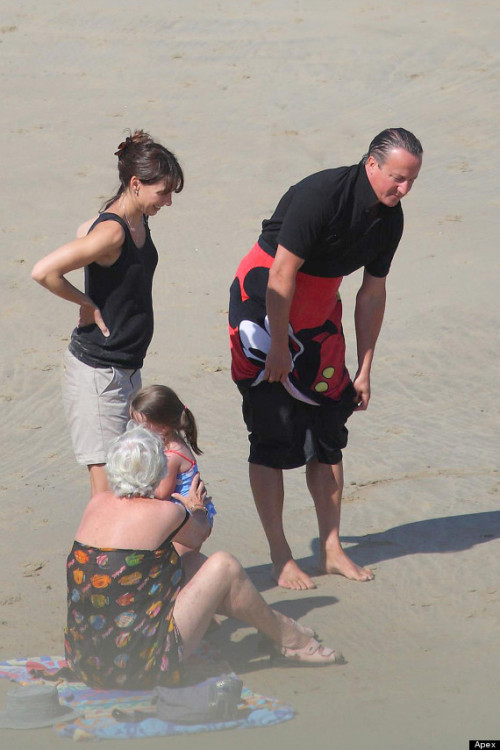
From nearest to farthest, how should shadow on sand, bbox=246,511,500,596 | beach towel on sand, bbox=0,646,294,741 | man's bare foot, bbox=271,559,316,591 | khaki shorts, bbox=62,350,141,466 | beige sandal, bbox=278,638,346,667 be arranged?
beach towel on sand, bbox=0,646,294,741 < beige sandal, bbox=278,638,346,667 < khaki shorts, bbox=62,350,141,466 < man's bare foot, bbox=271,559,316,591 < shadow on sand, bbox=246,511,500,596

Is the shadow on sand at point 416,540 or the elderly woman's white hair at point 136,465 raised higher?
the elderly woman's white hair at point 136,465

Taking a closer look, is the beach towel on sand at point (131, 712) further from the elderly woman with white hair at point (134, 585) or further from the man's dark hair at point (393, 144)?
the man's dark hair at point (393, 144)

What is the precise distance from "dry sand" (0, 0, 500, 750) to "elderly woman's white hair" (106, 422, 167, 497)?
82 centimetres

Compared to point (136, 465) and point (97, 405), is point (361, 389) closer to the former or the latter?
point (97, 405)

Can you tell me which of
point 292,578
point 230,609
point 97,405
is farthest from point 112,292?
point 292,578

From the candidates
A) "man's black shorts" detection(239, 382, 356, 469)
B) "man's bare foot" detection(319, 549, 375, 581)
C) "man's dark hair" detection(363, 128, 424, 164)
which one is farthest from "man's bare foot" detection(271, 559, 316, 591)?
"man's dark hair" detection(363, 128, 424, 164)

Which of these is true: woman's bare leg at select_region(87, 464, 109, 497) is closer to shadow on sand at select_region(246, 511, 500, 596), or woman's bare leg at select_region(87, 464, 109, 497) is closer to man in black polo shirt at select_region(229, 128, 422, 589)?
man in black polo shirt at select_region(229, 128, 422, 589)

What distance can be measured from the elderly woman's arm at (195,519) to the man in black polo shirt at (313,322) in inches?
24.1

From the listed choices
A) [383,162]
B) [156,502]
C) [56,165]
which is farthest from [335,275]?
[56,165]

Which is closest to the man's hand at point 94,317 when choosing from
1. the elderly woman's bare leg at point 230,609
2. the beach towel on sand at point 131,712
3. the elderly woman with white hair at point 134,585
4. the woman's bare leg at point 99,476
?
the woman's bare leg at point 99,476

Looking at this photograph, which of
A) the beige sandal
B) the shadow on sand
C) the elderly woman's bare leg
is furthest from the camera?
the shadow on sand

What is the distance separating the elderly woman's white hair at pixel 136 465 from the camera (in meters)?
3.43

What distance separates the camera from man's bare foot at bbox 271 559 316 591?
4.48 meters

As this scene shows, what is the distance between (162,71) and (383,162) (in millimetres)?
8884
